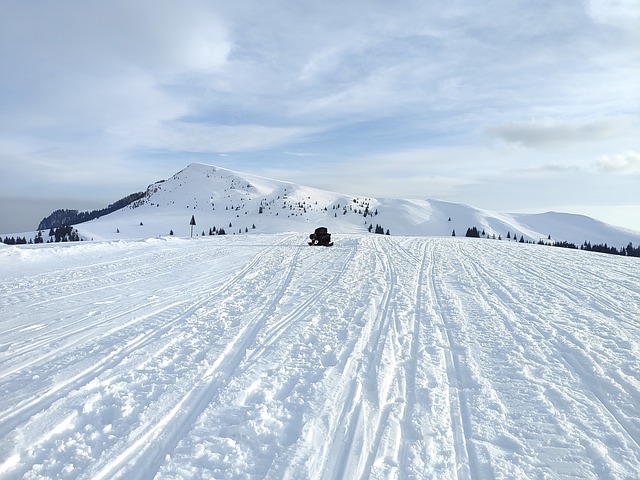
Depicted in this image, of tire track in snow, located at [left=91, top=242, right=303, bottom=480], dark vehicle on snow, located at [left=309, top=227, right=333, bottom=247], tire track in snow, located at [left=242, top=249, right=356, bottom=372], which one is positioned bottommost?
tire track in snow, located at [left=91, top=242, right=303, bottom=480]

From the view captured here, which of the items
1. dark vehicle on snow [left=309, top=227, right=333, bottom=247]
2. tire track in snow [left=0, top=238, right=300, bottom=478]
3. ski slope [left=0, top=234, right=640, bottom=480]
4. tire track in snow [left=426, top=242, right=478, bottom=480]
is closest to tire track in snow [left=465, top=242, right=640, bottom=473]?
ski slope [left=0, top=234, right=640, bottom=480]

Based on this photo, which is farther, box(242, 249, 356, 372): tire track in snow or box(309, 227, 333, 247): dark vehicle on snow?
box(309, 227, 333, 247): dark vehicle on snow

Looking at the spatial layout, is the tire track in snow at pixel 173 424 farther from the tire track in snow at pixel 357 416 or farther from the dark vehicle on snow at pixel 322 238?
the dark vehicle on snow at pixel 322 238

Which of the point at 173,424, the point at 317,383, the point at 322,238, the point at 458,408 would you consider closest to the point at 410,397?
the point at 458,408

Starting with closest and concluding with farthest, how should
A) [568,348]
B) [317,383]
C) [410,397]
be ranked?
[410,397] → [317,383] → [568,348]

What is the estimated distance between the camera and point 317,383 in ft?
15.2

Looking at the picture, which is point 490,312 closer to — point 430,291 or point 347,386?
point 430,291

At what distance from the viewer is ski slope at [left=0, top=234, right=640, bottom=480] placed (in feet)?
10.9

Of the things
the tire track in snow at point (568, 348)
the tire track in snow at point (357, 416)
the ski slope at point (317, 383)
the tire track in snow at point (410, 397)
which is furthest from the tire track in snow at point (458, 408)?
the tire track in snow at point (568, 348)

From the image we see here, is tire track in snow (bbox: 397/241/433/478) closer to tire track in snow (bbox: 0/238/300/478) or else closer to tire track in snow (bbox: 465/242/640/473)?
tire track in snow (bbox: 465/242/640/473)

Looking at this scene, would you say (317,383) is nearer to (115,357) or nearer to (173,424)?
(173,424)

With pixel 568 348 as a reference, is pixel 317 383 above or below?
below

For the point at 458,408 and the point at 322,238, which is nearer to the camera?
the point at 458,408

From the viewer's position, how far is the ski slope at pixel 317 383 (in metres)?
3.31
